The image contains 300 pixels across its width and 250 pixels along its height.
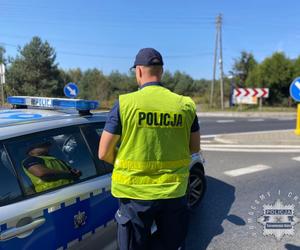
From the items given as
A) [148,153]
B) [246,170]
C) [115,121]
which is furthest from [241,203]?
[115,121]

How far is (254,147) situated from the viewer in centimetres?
978

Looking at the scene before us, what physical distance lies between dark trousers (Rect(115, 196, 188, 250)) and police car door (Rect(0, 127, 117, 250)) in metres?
0.41

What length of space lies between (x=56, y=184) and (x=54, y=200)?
176mm

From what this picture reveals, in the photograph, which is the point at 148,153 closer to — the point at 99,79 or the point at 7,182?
the point at 7,182

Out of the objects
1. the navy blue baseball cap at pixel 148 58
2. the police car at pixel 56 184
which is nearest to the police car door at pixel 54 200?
the police car at pixel 56 184

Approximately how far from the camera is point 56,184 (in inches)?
104

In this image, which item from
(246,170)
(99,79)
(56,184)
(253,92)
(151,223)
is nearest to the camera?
(151,223)

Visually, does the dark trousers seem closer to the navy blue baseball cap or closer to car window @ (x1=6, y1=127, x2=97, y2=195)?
car window @ (x1=6, y1=127, x2=97, y2=195)

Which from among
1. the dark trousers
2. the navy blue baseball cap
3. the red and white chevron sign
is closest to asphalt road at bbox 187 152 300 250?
the dark trousers

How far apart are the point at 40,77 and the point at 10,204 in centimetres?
4162

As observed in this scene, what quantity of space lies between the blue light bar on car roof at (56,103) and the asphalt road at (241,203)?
73.5 inches

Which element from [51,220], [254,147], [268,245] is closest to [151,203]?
[51,220]

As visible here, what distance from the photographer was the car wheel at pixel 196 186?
182 inches

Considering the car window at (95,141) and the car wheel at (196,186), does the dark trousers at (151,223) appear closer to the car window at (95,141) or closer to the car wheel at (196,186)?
the car window at (95,141)
